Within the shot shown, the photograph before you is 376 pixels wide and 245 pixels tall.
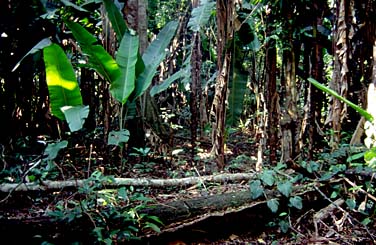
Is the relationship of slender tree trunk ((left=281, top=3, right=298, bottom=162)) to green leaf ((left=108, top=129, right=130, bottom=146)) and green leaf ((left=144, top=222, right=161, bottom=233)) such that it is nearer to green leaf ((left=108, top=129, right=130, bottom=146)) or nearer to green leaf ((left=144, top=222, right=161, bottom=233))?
green leaf ((left=108, top=129, right=130, bottom=146))

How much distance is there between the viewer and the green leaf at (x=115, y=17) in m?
4.44

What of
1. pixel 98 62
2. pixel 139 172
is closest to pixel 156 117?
pixel 139 172

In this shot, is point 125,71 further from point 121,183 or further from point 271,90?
point 271,90

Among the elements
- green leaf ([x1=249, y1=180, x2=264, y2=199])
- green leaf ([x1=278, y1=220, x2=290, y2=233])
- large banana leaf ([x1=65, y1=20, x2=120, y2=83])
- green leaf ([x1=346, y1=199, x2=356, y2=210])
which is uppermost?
large banana leaf ([x1=65, y1=20, x2=120, y2=83])

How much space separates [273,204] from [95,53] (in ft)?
7.81

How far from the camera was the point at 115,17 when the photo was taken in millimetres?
4551

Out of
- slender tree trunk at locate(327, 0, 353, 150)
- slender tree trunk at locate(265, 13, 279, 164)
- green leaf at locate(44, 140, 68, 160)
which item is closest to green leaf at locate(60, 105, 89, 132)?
green leaf at locate(44, 140, 68, 160)

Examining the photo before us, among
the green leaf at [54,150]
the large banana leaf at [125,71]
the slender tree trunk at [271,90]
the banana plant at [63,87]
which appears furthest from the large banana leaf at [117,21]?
the green leaf at [54,150]

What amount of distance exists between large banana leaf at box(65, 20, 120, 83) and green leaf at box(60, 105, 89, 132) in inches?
24.0

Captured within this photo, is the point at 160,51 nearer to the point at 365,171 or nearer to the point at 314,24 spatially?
the point at 314,24

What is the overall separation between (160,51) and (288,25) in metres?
1.69

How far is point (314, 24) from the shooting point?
4648mm

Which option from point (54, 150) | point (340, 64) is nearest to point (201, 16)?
point (340, 64)

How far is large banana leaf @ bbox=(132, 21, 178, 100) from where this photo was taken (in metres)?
4.46
